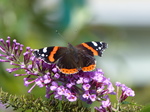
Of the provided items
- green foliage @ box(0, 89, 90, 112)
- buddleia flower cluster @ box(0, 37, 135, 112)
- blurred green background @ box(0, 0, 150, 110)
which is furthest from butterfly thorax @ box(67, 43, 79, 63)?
blurred green background @ box(0, 0, 150, 110)

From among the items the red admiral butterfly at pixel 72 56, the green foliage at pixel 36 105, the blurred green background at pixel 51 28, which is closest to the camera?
the green foliage at pixel 36 105

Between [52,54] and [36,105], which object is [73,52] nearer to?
[52,54]

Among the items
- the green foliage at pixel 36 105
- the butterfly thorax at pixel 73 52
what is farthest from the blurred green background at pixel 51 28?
the green foliage at pixel 36 105

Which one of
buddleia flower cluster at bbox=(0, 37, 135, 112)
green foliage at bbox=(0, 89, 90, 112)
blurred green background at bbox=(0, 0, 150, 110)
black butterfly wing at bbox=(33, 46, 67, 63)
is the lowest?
green foliage at bbox=(0, 89, 90, 112)

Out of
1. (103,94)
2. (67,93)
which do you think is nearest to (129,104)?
(103,94)

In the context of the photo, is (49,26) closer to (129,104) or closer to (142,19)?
(129,104)

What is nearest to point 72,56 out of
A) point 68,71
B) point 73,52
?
point 73,52

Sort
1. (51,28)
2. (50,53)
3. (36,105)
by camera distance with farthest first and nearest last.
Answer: (51,28) → (50,53) → (36,105)

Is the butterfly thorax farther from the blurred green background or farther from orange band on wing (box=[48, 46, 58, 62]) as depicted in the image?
the blurred green background

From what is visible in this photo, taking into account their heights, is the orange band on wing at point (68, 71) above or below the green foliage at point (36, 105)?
above

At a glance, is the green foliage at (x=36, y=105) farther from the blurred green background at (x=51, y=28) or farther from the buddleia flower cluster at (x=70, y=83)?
the blurred green background at (x=51, y=28)
